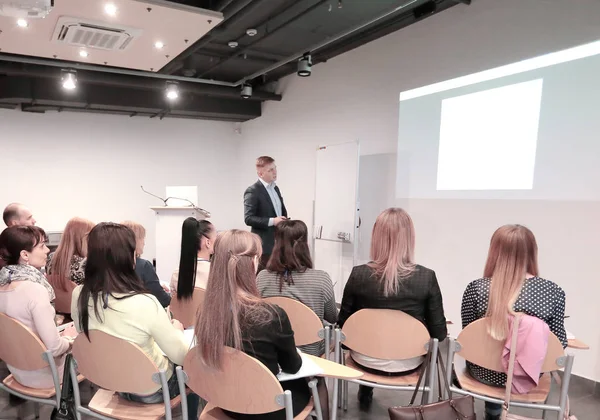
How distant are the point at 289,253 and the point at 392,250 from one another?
1.80 feet

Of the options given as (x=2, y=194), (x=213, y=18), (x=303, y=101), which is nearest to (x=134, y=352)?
(x=213, y=18)

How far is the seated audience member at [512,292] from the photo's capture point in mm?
1768

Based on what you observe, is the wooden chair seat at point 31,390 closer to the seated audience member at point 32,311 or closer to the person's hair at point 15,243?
the seated audience member at point 32,311

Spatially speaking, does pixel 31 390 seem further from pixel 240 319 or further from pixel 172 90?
pixel 172 90

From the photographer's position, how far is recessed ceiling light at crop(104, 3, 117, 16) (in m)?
2.82

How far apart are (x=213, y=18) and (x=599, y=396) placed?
4.06 meters

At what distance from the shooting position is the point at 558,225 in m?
2.92

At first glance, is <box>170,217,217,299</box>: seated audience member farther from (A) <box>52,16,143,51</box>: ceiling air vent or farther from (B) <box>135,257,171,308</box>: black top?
(A) <box>52,16,143,51</box>: ceiling air vent

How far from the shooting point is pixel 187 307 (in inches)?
92.1

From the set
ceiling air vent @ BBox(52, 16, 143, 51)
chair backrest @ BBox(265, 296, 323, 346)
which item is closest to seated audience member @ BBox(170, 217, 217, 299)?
chair backrest @ BBox(265, 296, 323, 346)

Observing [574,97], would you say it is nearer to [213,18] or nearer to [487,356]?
[487,356]

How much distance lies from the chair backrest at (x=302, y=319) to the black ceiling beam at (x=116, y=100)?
5.14m

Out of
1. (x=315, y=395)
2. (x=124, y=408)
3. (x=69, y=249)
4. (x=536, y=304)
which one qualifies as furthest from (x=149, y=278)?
(x=536, y=304)

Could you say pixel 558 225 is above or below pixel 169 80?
below
